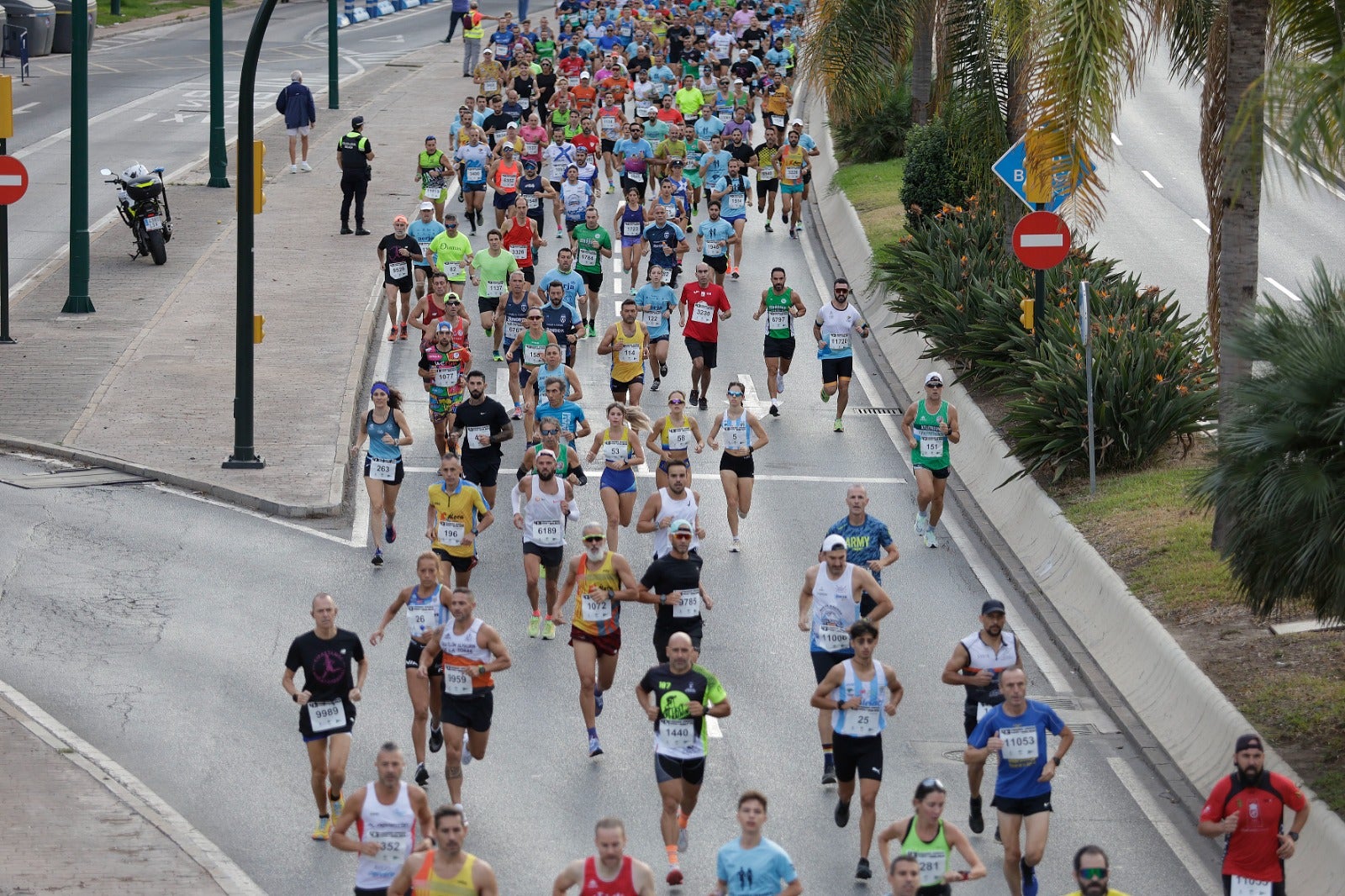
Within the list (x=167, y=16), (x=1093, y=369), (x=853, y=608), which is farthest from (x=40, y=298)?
(x=167, y=16)

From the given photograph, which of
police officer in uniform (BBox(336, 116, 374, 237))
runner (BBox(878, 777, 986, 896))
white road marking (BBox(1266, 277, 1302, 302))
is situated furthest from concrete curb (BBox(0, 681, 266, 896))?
white road marking (BBox(1266, 277, 1302, 302))

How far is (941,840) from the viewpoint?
1006 centimetres

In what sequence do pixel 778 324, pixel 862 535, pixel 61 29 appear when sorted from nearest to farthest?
pixel 862 535, pixel 778 324, pixel 61 29

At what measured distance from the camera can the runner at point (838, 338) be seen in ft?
72.1

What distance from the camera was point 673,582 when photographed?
Result: 1371 centimetres

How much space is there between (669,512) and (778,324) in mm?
7582

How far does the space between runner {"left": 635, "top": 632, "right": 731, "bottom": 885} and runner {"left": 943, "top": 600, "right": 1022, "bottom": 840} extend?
1740mm

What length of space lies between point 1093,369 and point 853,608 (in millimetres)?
6960

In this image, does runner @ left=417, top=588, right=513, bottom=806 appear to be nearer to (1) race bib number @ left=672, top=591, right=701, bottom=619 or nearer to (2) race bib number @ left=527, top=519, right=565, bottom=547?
(1) race bib number @ left=672, top=591, right=701, bottom=619

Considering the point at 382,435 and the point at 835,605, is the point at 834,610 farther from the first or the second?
the point at 382,435

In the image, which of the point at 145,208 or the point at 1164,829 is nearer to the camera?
the point at 1164,829

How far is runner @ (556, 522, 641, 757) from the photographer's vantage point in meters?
13.5

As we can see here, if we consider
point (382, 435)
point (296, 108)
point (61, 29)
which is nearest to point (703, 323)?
point (382, 435)

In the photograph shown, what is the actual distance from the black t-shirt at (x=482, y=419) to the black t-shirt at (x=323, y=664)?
18.9 ft
